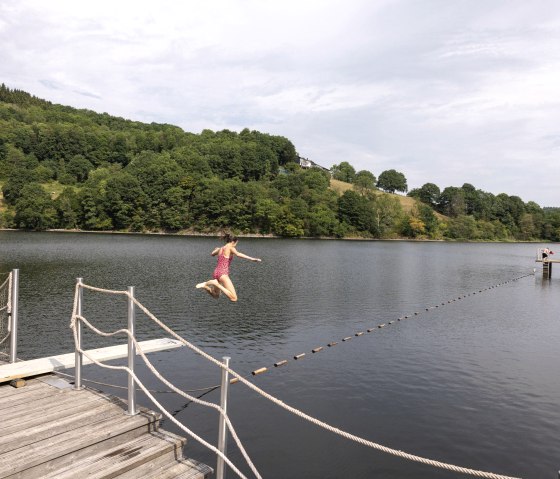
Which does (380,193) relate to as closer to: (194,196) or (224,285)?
(194,196)

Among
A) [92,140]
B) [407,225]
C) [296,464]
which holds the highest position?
[92,140]

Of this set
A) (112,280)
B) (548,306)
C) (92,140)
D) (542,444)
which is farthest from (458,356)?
(92,140)

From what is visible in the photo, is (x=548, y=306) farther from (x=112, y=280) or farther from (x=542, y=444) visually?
(x=112, y=280)

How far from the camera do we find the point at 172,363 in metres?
16.9

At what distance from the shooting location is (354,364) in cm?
1780

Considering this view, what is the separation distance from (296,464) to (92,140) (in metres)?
185

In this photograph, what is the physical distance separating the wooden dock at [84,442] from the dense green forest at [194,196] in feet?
397

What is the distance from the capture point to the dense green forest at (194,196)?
4904 inches

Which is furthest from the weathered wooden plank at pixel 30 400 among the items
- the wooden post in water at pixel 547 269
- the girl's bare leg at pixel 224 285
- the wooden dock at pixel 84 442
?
the wooden post in water at pixel 547 269

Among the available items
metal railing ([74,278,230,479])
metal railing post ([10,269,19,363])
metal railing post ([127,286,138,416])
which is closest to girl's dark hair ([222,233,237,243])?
metal railing ([74,278,230,479])

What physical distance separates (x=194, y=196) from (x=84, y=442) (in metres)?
132

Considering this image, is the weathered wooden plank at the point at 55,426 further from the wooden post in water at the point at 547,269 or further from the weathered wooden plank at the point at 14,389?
the wooden post in water at the point at 547,269

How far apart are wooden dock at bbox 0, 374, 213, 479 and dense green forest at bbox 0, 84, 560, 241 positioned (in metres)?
121

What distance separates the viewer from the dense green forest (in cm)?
12456
